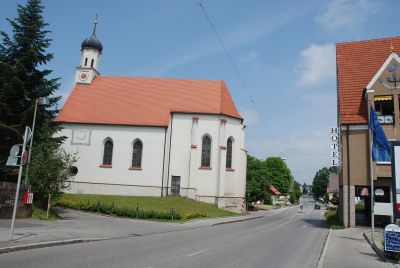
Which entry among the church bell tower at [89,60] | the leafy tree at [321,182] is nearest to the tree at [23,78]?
the church bell tower at [89,60]

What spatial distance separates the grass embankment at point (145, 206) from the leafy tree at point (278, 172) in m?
69.0

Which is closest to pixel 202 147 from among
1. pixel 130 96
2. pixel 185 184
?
pixel 185 184

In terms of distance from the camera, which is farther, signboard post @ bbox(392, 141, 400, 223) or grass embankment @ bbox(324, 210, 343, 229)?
grass embankment @ bbox(324, 210, 343, 229)

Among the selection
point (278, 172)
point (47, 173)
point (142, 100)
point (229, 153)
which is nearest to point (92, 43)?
point (142, 100)

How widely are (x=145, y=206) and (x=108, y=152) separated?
1142cm

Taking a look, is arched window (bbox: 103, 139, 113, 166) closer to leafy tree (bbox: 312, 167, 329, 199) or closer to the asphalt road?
the asphalt road

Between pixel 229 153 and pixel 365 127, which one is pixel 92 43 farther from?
pixel 365 127

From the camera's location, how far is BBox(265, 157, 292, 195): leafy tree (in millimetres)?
107062

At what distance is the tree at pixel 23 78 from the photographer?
85.6 ft

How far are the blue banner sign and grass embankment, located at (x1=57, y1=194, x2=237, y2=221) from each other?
61.7 ft

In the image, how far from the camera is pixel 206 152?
142ft

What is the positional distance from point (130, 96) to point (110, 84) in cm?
385

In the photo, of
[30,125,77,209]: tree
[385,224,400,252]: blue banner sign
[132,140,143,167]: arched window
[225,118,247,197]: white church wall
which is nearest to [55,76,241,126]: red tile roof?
[225,118,247,197]: white church wall

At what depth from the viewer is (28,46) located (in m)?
27.3
